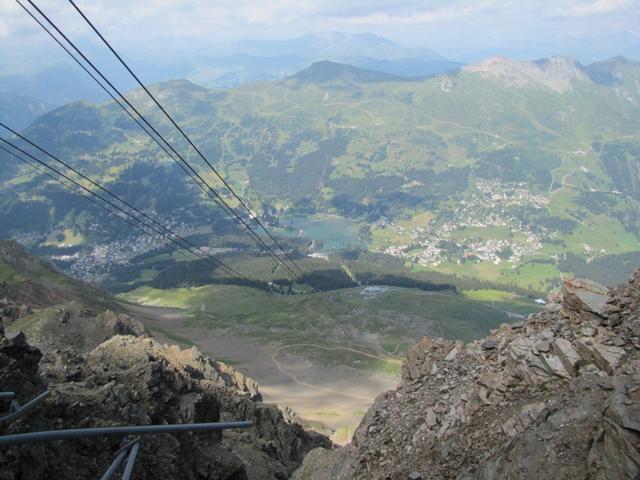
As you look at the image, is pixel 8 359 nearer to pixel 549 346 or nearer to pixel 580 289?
pixel 549 346

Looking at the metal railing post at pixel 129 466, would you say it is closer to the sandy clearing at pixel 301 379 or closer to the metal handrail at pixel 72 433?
the metal handrail at pixel 72 433

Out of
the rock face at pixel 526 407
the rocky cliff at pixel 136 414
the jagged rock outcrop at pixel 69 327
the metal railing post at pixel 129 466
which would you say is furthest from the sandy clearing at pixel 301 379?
the metal railing post at pixel 129 466

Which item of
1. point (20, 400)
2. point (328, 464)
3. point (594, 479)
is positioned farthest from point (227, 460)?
point (594, 479)

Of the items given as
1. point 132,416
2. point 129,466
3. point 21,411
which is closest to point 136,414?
point 132,416

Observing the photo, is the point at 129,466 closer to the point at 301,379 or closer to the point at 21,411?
the point at 21,411

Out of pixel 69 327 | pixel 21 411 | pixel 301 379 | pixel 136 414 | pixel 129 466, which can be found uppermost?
pixel 21 411

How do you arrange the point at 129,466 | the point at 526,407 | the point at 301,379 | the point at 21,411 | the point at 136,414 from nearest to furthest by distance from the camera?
the point at 129,466, the point at 21,411, the point at 526,407, the point at 136,414, the point at 301,379

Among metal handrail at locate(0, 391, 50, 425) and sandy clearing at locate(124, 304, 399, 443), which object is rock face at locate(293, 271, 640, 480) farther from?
sandy clearing at locate(124, 304, 399, 443)
